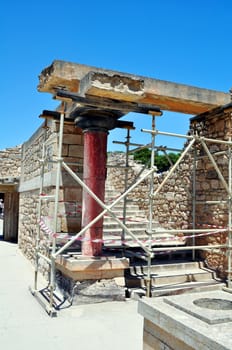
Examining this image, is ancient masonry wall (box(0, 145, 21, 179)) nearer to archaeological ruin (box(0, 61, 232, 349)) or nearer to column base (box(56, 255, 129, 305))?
archaeological ruin (box(0, 61, 232, 349))

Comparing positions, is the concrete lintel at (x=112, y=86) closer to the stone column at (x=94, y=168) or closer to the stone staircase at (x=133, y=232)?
the stone column at (x=94, y=168)

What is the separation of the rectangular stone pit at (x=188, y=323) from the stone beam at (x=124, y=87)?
2913 millimetres

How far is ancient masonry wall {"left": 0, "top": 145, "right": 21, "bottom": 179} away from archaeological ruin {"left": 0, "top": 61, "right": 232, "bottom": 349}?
7273mm

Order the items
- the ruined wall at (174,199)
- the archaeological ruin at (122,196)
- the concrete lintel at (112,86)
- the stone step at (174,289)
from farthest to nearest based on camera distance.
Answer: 1. the ruined wall at (174,199)
2. the stone step at (174,289)
3. the archaeological ruin at (122,196)
4. the concrete lintel at (112,86)

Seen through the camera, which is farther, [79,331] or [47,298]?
[47,298]

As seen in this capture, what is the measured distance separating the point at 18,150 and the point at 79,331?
11384mm

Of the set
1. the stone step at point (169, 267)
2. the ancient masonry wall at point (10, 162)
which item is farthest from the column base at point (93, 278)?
the ancient masonry wall at point (10, 162)

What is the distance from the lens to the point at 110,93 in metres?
4.89

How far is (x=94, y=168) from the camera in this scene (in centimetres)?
553

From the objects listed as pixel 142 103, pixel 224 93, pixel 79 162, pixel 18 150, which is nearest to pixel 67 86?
pixel 142 103

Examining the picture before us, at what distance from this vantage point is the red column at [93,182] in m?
5.46

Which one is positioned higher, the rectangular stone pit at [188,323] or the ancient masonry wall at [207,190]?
the ancient masonry wall at [207,190]

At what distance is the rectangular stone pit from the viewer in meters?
2.39

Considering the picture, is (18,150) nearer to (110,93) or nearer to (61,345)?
(110,93)
